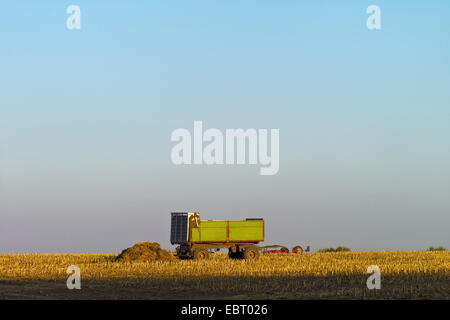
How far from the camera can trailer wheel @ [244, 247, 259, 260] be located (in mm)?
41969

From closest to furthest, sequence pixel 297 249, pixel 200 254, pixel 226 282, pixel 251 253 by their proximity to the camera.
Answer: pixel 226 282
pixel 200 254
pixel 251 253
pixel 297 249

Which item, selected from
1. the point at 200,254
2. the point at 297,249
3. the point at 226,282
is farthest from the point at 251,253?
the point at 226,282

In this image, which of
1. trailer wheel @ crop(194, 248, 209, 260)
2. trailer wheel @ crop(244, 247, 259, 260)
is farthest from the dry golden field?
trailer wheel @ crop(244, 247, 259, 260)

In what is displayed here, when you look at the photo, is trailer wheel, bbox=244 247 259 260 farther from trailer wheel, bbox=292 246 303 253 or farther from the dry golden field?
the dry golden field

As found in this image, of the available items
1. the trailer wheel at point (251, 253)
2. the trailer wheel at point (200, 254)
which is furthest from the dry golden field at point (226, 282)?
the trailer wheel at point (251, 253)

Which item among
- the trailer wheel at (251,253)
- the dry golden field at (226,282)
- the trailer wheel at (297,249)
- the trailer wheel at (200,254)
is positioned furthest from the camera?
the trailer wheel at (297,249)

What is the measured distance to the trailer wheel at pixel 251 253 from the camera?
42.0 metres

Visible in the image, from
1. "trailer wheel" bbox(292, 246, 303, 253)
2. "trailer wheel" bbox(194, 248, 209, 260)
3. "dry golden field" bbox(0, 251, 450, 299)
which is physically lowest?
"trailer wheel" bbox(292, 246, 303, 253)

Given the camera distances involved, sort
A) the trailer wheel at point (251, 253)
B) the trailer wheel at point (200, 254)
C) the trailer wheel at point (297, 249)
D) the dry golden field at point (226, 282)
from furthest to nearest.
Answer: the trailer wheel at point (297, 249) < the trailer wheel at point (251, 253) < the trailer wheel at point (200, 254) < the dry golden field at point (226, 282)

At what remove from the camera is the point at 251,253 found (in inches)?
1666

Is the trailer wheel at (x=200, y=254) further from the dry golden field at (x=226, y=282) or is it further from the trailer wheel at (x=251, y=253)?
the dry golden field at (x=226, y=282)

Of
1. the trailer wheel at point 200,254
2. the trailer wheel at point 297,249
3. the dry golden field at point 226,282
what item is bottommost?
the trailer wheel at point 297,249

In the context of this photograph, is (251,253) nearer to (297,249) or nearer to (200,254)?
(200,254)
